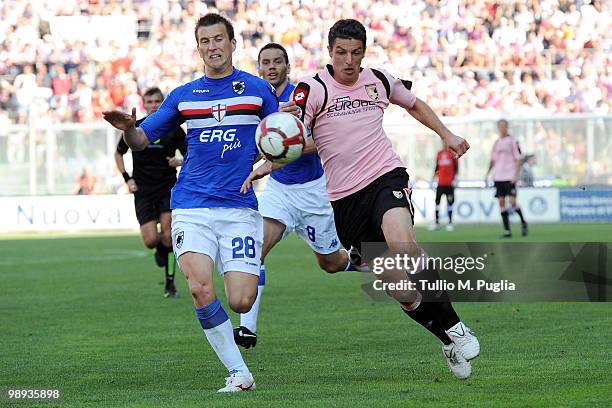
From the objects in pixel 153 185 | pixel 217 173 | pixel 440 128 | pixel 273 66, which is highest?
pixel 273 66

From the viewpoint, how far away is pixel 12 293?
15617 millimetres

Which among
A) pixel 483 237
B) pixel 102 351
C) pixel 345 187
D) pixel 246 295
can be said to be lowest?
pixel 483 237

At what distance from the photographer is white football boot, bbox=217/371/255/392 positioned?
25.0ft

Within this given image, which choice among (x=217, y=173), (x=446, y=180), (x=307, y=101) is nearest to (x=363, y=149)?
(x=307, y=101)

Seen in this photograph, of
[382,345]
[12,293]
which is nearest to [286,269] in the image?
[12,293]

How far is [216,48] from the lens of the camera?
8023 millimetres

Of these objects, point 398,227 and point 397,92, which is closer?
point 398,227

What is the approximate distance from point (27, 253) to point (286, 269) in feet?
22.3

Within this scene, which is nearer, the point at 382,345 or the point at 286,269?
the point at 382,345

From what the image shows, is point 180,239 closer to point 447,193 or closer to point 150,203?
point 150,203

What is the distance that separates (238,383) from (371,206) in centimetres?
165

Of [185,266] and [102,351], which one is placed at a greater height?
[185,266]

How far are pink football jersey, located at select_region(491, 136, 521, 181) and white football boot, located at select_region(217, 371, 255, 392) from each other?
60.7ft

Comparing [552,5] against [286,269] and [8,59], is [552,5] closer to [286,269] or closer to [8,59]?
[8,59]
